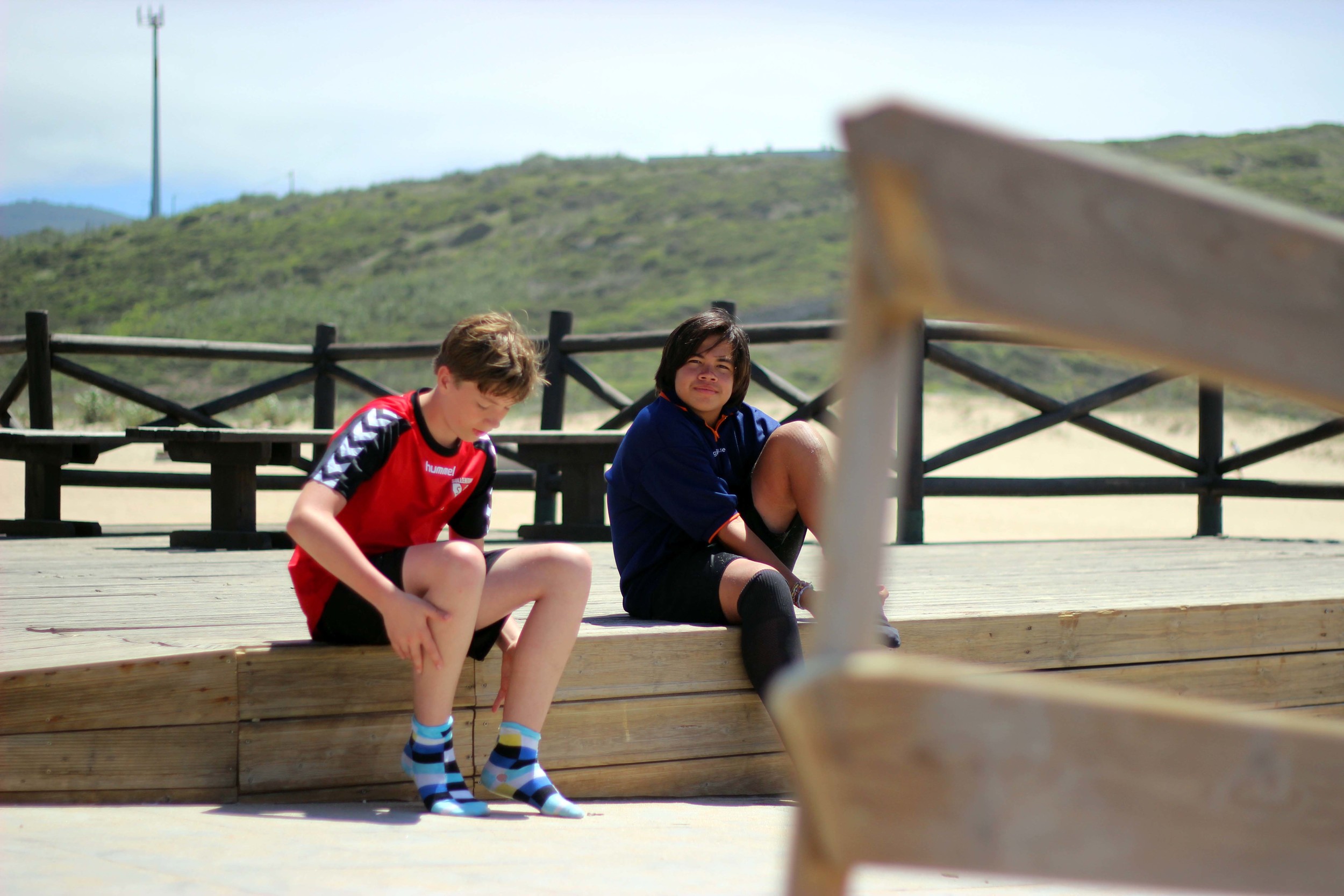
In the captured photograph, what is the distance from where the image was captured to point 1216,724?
939mm

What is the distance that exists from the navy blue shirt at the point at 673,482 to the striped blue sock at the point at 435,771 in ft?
2.81

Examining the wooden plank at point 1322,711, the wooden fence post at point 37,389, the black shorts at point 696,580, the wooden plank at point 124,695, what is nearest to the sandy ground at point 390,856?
the wooden plank at point 124,695

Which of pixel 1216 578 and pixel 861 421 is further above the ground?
pixel 861 421

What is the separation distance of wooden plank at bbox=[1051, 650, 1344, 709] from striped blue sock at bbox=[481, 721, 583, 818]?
1.67 metres

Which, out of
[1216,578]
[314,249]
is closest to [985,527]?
[1216,578]

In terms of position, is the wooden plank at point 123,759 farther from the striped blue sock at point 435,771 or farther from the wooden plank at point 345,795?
the striped blue sock at point 435,771

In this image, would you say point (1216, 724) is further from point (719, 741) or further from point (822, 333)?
point (822, 333)

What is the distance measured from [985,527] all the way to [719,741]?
29.9 feet

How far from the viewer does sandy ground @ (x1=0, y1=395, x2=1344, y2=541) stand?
426 inches

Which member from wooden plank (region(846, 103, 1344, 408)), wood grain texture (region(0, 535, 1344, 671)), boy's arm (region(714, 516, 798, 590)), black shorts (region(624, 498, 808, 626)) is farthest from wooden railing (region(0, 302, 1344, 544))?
wooden plank (region(846, 103, 1344, 408))

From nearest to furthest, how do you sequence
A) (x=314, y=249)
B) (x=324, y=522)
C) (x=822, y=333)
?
(x=324, y=522), (x=822, y=333), (x=314, y=249)

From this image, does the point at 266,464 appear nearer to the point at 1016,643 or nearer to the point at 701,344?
the point at 701,344

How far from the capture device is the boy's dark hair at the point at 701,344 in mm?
3016

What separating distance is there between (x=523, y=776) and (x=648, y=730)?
484 millimetres
